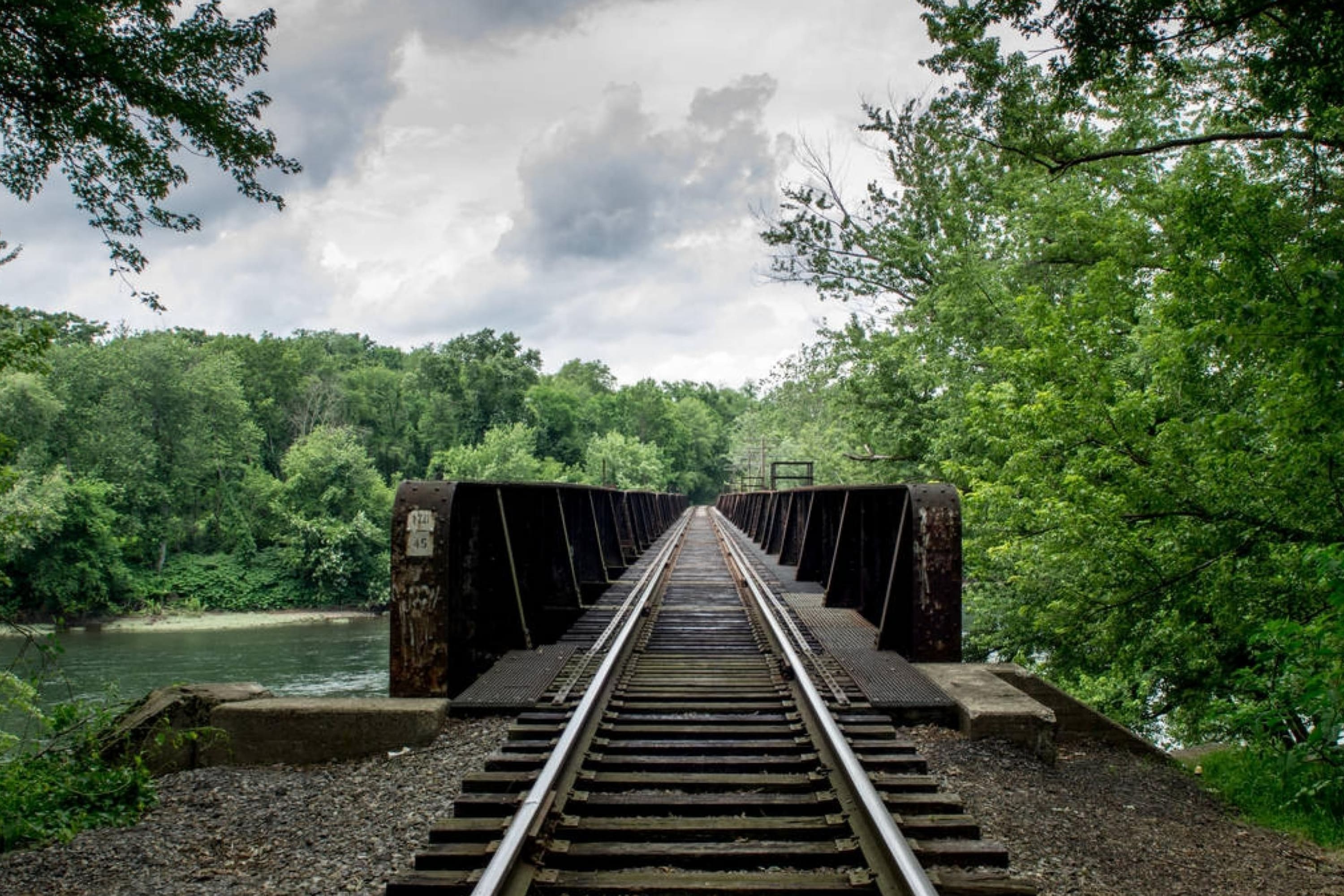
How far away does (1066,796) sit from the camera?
3.96m

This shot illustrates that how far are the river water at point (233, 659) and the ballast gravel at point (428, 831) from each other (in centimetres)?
1849

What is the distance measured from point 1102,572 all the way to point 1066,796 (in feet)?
14.4

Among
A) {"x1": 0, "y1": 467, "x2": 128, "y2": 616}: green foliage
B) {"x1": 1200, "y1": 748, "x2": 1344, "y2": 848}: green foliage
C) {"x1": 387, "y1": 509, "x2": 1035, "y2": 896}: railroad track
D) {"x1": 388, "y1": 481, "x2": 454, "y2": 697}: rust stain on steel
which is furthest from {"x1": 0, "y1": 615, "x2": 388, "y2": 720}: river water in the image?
{"x1": 1200, "y1": 748, "x2": 1344, "y2": 848}: green foliage

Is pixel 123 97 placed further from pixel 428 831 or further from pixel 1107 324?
pixel 1107 324

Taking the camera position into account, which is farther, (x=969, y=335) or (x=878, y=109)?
(x=878, y=109)

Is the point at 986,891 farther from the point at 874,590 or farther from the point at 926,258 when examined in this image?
the point at 926,258

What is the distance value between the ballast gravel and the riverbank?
40367 millimetres

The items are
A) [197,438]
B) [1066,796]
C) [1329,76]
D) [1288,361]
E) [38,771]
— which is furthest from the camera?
[197,438]

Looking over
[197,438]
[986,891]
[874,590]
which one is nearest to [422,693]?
[986,891]

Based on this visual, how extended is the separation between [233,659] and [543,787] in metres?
32.7

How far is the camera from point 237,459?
55.0 metres

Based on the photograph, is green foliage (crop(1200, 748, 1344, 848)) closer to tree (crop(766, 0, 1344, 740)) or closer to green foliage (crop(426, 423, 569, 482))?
tree (crop(766, 0, 1344, 740))

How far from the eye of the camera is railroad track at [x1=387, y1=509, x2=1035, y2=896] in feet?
8.84

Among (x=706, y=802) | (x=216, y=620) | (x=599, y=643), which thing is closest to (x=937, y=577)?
(x=599, y=643)
